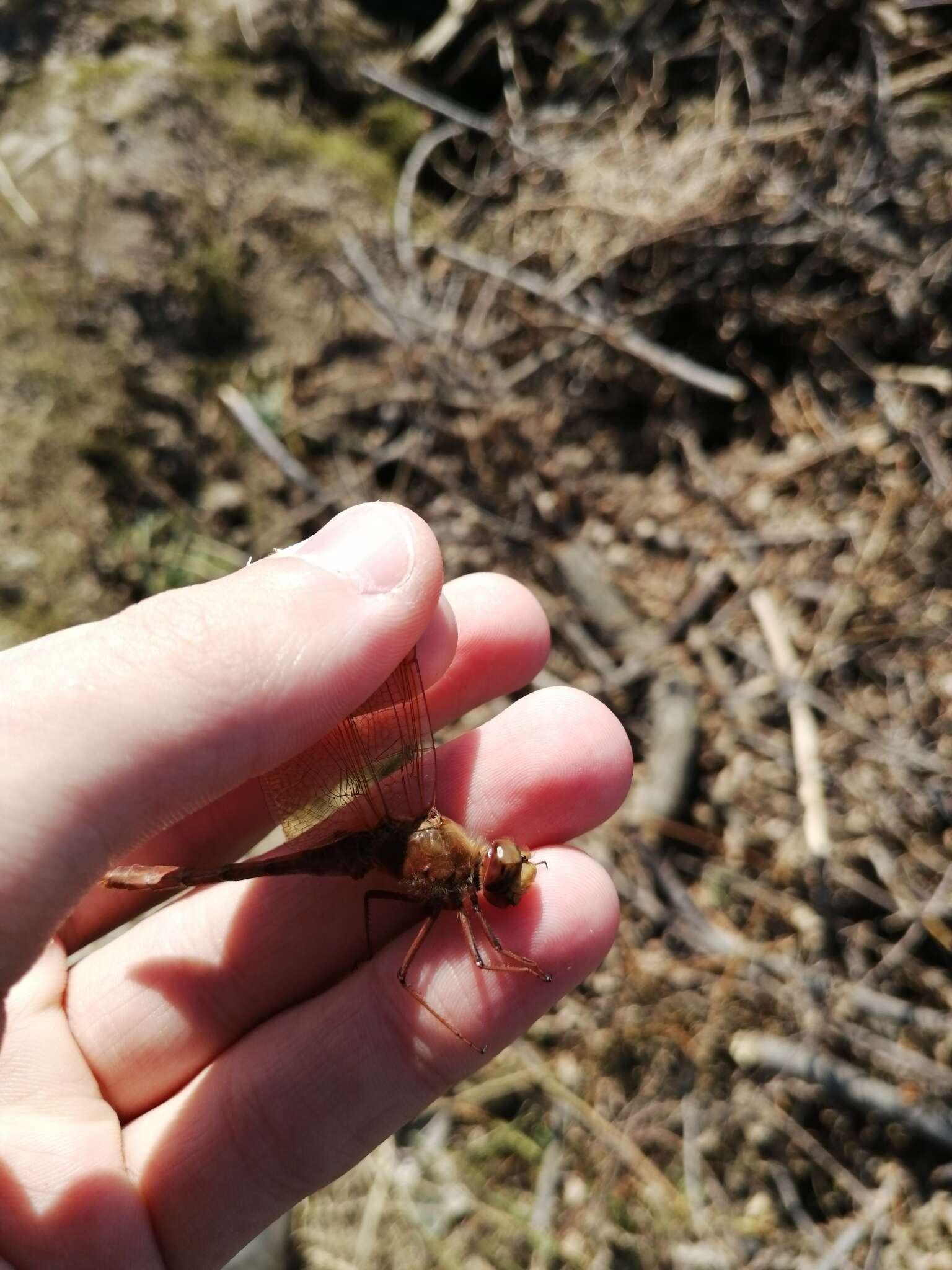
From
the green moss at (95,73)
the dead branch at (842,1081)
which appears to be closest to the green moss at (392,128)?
the green moss at (95,73)

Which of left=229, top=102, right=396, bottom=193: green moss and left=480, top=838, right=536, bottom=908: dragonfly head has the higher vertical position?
left=229, top=102, right=396, bottom=193: green moss

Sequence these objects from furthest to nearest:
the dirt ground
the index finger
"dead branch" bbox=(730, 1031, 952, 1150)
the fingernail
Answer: the dirt ground → "dead branch" bbox=(730, 1031, 952, 1150) → the fingernail → the index finger

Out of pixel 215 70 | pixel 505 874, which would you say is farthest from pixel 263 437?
pixel 505 874

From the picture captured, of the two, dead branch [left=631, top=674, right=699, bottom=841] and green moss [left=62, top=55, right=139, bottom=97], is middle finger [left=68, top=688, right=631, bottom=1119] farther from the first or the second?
green moss [left=62, top=55, right=139, bottom=97]

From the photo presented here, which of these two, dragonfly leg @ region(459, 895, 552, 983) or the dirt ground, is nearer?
dragonfly leg @ region(459, 895, 552, 983)

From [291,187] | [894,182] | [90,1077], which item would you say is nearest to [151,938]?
[90,1077]

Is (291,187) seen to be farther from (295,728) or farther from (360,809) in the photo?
(295,728)

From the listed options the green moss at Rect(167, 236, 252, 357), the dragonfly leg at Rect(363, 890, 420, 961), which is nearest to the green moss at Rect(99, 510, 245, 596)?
the green moss at Rect(167, 236, 252, 357)
